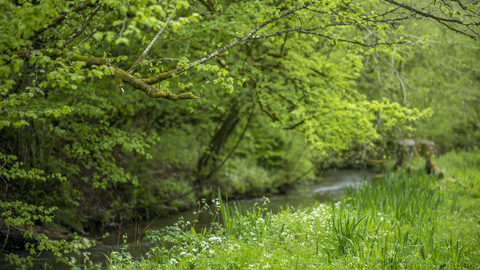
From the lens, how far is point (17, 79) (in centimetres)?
544

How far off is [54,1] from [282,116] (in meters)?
5.87

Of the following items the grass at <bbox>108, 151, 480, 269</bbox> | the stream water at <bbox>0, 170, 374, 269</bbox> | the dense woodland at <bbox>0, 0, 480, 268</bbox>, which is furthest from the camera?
the stream water at <bbox>0, 170, 374, 269</bbox>

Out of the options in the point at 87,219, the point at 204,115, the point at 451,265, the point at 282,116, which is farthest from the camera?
the point at 204,115

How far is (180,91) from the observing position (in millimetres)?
8758

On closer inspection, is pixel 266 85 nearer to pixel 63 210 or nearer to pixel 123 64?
pixel 123 64

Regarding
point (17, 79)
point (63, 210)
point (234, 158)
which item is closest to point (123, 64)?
point (17, 79)

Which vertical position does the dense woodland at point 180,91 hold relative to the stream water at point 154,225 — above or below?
above

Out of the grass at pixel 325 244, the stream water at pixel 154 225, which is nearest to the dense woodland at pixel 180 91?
the stream water at pixel 154 225

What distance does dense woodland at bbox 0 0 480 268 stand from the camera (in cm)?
409

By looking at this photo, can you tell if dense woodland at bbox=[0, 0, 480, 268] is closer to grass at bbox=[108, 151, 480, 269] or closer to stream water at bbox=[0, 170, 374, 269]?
stream water at bbox=[0, 170, 374, 269]

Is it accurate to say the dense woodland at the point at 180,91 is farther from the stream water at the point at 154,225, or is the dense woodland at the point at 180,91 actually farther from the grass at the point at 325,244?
the grass at the point at 325,244

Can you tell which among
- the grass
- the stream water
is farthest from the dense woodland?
the grass

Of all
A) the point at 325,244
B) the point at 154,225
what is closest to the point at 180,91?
the point at 154,225

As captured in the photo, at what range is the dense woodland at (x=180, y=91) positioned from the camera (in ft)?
13.4
